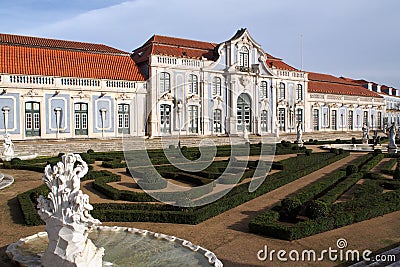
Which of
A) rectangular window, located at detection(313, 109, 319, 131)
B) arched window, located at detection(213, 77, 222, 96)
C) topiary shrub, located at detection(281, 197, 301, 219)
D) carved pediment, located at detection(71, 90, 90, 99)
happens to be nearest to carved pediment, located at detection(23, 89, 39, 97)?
carved pediment, located at detection(71, 90, 90, 99)

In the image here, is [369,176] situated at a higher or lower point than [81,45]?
lower

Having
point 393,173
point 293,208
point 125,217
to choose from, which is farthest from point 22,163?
point 393,173

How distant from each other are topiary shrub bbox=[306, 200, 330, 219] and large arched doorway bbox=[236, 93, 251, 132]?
30299mm

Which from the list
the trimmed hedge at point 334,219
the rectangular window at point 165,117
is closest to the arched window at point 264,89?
the rectangular window at point 165,117

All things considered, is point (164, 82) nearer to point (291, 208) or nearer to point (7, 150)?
point (7, 150)

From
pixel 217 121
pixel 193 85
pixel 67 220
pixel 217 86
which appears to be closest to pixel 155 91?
pixel 193 85

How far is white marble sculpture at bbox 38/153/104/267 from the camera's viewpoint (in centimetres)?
586

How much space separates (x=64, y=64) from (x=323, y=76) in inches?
1415

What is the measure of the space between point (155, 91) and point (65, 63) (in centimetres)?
770

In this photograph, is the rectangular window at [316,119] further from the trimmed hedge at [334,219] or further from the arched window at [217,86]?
the trimmed hedge at [334,219]

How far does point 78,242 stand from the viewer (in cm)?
591

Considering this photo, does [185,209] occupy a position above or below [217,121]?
below

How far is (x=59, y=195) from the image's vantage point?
6.05 meters

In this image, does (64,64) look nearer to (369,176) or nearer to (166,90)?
(166,90)
